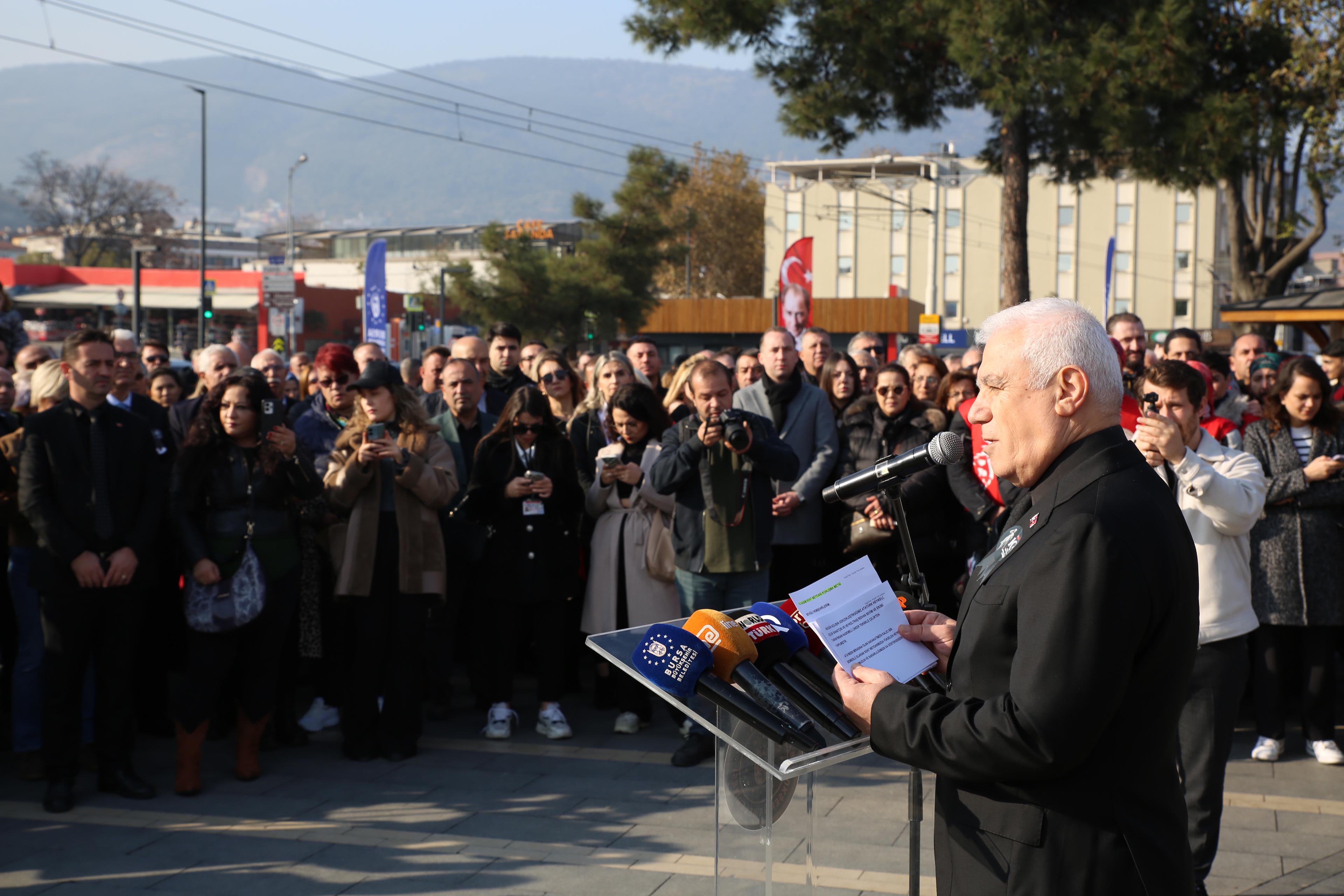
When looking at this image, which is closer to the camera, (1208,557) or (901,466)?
(901,466)

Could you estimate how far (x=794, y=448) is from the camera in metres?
7.15

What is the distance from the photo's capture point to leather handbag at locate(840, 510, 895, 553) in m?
6.77

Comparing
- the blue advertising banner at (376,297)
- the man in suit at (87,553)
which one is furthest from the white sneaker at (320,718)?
the blue advertising banner at (376,297)

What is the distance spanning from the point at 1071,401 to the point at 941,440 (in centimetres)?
67

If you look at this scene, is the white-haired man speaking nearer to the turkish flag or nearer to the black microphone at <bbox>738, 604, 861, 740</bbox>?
the black microphone at <bbox>738, 604, 861, 740</bbox>

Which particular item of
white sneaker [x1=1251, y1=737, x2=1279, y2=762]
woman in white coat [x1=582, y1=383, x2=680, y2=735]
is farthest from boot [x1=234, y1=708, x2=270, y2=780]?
white sneaker [x1=1251, y1=737, x2=1279, y2=762]

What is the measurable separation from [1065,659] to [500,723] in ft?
16.2

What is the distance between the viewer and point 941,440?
2.76 metres

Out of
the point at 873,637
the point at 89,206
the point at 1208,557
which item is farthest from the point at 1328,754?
the point at 89,206

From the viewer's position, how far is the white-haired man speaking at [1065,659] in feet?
6.45

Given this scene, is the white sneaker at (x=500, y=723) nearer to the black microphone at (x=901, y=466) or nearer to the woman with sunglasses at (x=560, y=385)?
the woman with sunglasses at (x=560, y=385)

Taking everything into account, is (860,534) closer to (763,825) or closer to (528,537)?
(528,537)

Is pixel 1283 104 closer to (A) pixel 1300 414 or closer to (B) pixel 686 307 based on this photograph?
(A) pixel 1300 414

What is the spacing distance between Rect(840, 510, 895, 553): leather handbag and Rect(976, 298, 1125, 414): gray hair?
464 centimetres
